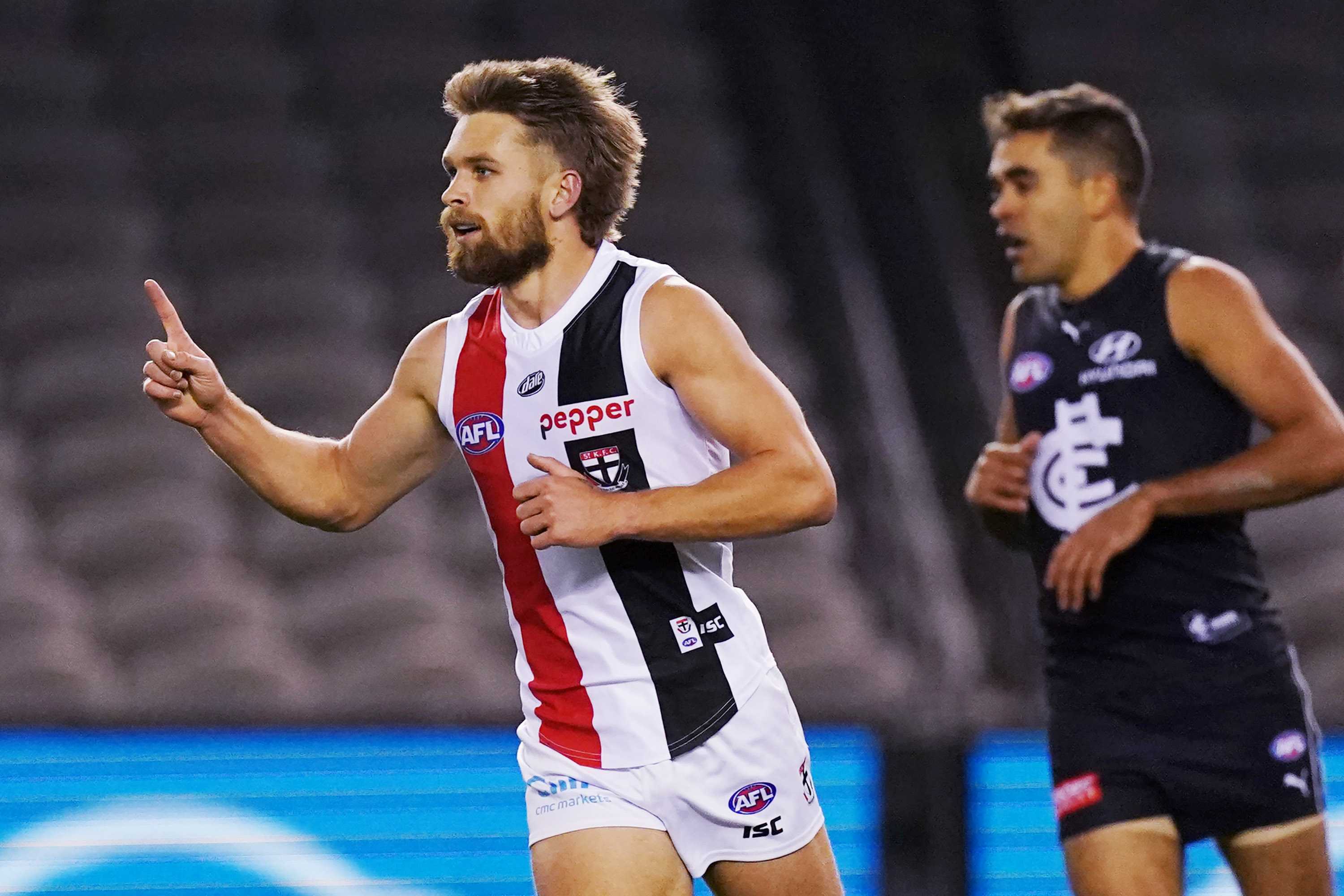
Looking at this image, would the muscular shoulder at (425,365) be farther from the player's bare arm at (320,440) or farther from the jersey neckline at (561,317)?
the jersey neckline at (561,317)

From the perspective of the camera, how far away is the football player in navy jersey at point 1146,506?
3.32 metres

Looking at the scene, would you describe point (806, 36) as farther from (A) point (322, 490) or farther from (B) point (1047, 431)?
(A) point (322, 490)

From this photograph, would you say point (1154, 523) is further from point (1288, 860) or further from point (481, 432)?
point (481, 432)

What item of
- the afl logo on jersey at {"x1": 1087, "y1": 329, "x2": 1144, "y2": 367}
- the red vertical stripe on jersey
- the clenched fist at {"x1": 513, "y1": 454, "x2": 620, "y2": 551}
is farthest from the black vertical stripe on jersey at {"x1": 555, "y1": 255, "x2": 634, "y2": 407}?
the afl logo on jersey at {"x1": 1087, "y1": 329, "x2": 1144, "y2": 367}

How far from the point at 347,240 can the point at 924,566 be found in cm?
299

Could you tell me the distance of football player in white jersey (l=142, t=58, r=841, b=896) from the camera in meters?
2.76

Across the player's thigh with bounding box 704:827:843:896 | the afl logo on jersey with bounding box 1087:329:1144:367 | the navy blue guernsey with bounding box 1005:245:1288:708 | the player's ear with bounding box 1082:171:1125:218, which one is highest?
the player's ear with bounding box 1082:171:1125:218

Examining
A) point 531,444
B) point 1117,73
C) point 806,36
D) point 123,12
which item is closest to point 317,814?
point 531,444

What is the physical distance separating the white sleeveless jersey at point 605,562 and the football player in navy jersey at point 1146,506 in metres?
0.82

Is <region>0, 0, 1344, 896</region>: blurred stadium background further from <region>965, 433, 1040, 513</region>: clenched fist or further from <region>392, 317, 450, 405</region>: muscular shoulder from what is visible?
<region>392, 317, 450, 405</region>: muscular shoulder

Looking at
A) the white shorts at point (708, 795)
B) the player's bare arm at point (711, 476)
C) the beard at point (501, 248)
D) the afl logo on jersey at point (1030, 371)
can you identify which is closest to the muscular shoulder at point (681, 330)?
the player's bare arm at point (711, 476)

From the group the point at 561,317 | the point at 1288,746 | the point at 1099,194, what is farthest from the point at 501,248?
the point at 1288,746

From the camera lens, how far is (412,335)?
22.5 feet

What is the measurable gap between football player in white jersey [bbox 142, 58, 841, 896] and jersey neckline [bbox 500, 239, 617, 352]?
0.01 metres
